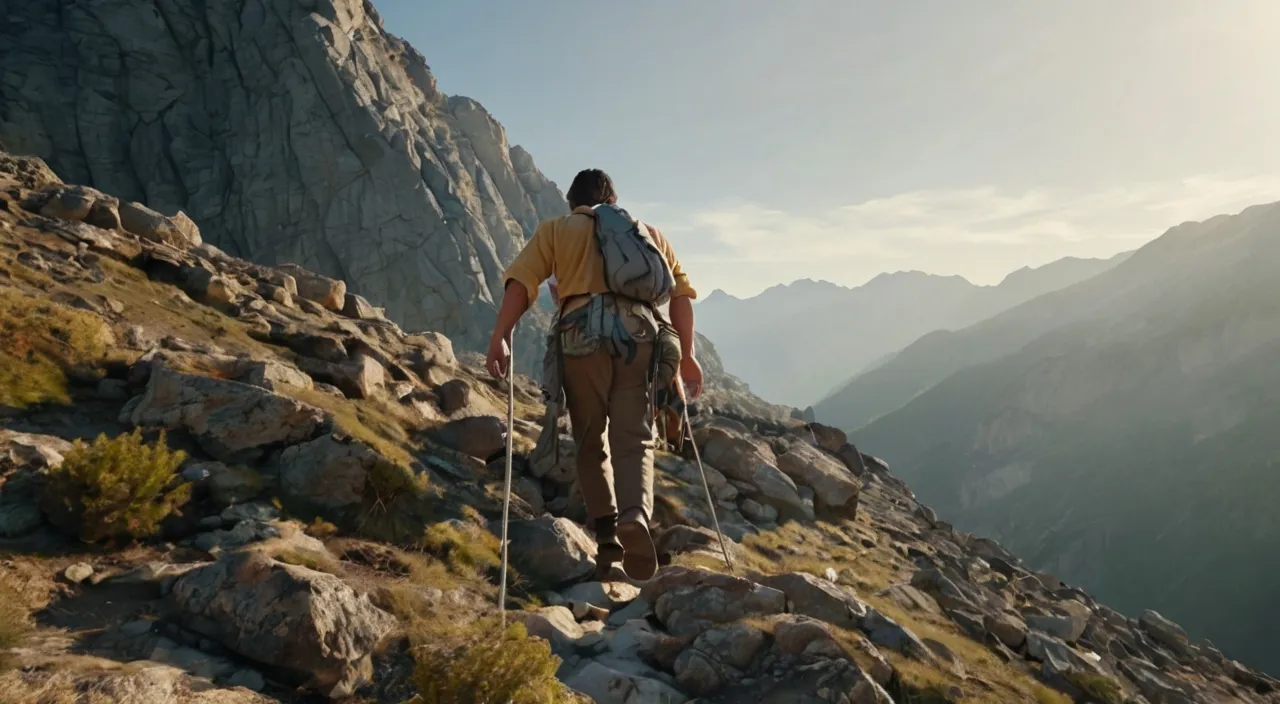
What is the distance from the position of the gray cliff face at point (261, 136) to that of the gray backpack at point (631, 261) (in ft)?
261

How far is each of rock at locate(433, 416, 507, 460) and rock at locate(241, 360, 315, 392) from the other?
2513mm

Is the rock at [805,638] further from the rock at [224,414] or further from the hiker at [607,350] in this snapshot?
the rock at [224,414]

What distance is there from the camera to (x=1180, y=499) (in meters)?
151

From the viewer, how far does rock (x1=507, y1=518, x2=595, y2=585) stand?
7.75 meters

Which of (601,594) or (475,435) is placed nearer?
(601,594)

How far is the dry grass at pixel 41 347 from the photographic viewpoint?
7.92 metres

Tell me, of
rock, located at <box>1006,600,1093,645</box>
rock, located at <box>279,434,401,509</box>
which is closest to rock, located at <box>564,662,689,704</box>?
rock, located at <box>279,434,401,509</box>

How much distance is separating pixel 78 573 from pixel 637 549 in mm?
4475

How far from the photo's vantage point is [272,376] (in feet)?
33.7

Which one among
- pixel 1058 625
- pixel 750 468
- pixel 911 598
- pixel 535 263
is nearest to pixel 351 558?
pixel 535 263

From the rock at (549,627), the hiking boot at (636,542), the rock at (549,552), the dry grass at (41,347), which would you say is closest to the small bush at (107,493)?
the dry grass at (41,347)

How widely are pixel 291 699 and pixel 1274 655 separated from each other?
15306cm

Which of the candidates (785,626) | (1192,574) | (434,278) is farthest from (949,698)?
(1192,574)

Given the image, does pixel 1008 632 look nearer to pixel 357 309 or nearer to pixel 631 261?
pixel 631 261
